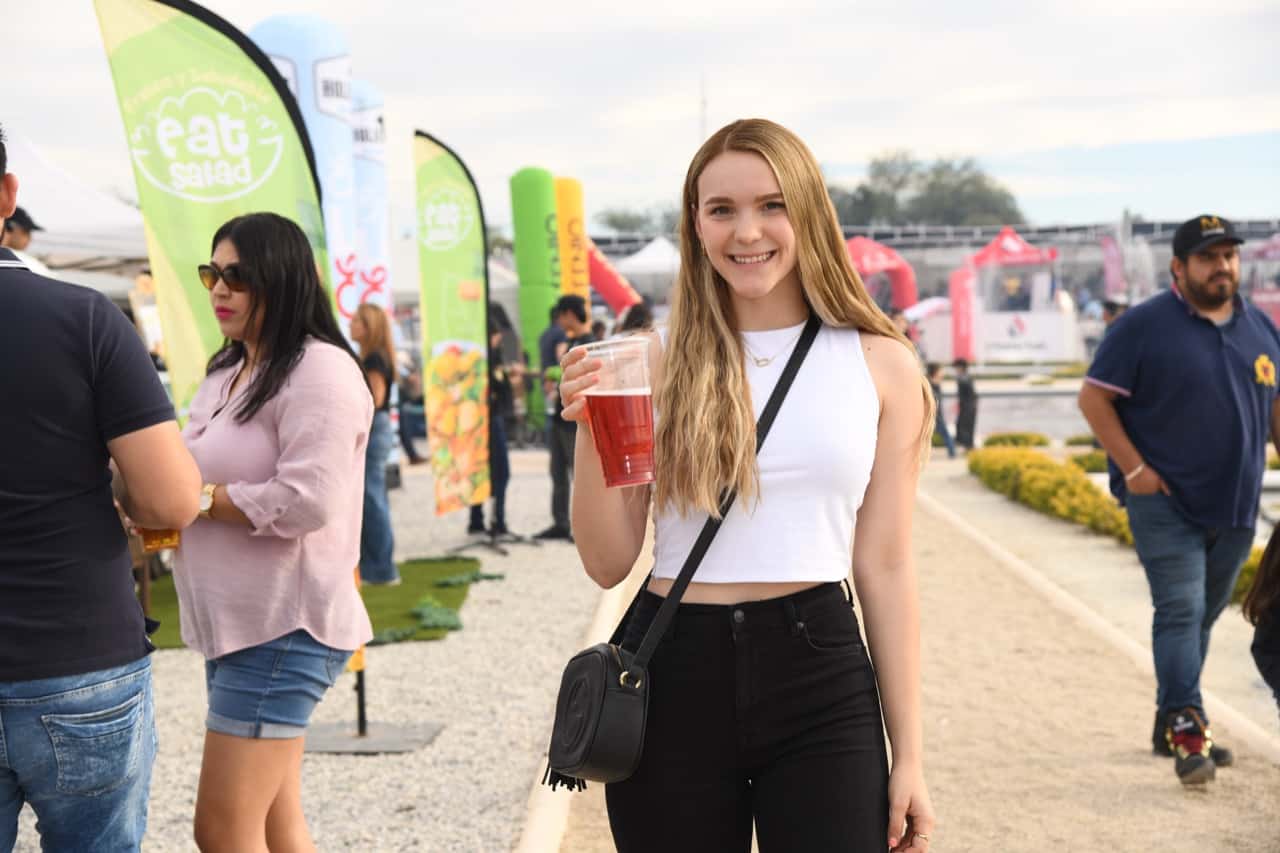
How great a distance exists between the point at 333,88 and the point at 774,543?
1029 centimetres

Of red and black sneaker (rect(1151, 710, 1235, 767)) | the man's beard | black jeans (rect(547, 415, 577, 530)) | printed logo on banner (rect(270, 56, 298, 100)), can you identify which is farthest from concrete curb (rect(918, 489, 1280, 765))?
printed logo on banner (rect(270, 56, 298, 100))

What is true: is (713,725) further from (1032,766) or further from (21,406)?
(1032,766)

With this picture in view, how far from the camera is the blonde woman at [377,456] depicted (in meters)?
10.1

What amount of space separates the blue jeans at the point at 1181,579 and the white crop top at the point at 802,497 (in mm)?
3447

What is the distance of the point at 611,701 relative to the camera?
244cm

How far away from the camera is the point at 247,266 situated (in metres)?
3.45

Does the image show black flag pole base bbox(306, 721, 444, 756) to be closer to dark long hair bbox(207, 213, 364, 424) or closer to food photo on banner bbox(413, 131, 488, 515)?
dark long hair bbox(207, 213, 364, 424)

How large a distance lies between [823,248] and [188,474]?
1212 mm

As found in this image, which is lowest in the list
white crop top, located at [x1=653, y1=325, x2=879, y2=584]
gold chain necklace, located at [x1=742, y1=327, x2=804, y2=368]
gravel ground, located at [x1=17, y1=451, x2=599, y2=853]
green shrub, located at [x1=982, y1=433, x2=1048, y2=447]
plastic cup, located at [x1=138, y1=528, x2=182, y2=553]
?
green shrub, located at [x1=982, y1=433, x2=1048, y2=447]

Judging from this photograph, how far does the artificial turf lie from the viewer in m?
8.95

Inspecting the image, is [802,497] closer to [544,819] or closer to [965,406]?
[544,819]

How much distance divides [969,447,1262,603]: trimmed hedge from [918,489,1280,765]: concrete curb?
930 millimetres

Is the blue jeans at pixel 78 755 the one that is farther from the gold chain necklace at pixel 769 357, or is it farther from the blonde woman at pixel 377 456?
the blonde woman at pixel 377 456

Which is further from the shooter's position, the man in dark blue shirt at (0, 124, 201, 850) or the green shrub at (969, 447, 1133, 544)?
the green shrub at (969, 447, 1133, 544)
